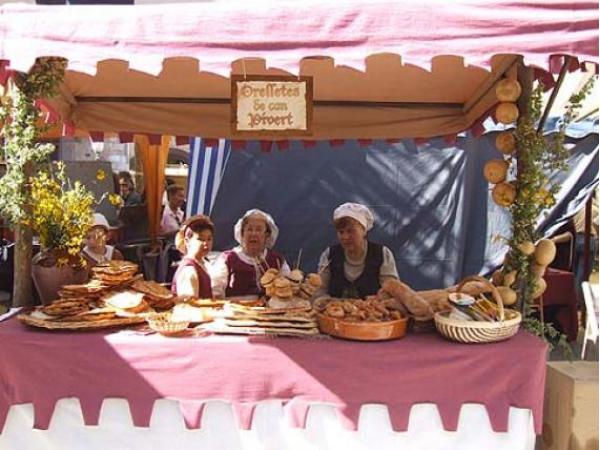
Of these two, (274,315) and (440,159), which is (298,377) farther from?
(440,159)

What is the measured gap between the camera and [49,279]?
2631mm

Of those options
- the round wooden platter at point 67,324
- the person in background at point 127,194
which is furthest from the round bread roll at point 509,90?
the person in background at point 127,194

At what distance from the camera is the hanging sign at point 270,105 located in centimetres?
273

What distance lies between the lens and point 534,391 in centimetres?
→ 242

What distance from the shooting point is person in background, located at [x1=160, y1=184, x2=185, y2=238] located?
7469 millimetres

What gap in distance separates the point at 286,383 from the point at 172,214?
5708 millimetres

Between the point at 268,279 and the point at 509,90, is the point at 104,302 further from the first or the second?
the point at 509,90

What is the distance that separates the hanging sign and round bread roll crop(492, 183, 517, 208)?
37.4 inches

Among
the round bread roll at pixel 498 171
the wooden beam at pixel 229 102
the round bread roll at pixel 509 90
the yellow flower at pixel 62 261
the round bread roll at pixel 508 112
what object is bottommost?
the yellow flower at pixel 62 261

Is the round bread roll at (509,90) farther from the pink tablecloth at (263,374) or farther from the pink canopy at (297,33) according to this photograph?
the pink tablecloth at (263,374)

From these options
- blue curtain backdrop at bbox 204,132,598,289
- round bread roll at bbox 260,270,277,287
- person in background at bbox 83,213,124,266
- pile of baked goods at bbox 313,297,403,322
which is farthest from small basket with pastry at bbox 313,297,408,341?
blue curtain backdrop at bbox 204,132,598,289

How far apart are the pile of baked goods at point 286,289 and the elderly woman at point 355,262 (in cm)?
107

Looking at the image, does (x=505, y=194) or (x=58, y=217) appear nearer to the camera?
(x=58, y=217)

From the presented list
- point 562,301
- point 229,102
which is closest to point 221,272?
point 229,102
